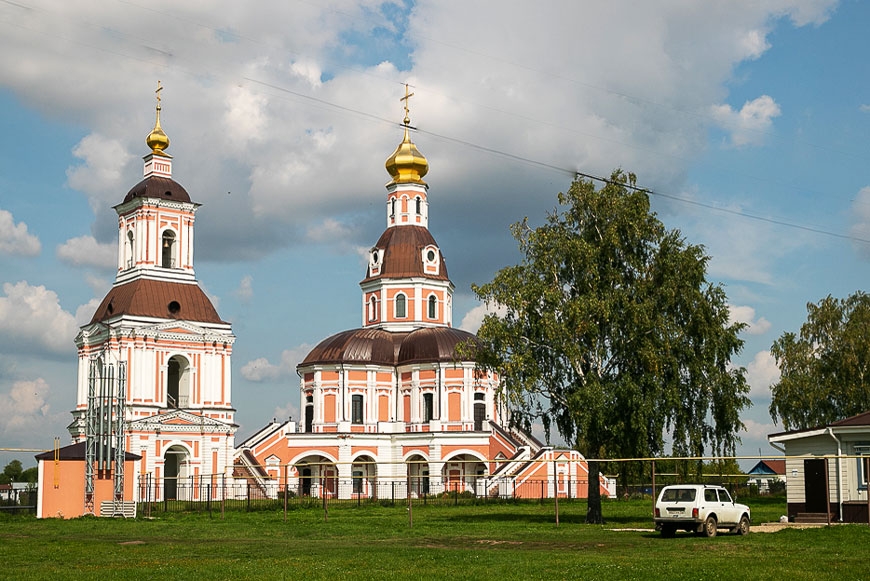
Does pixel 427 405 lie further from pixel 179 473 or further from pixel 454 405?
pixel 179 473

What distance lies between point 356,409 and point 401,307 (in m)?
7.92

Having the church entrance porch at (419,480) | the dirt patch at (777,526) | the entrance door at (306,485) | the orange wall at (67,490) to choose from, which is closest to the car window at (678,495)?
the dirt patch at (777,526)

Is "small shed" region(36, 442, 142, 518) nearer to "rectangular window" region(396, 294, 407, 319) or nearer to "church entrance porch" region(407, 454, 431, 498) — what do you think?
"church entrance porch" region(407, 454, 431, 498)

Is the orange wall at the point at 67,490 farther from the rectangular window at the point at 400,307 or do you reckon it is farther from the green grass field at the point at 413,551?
the rectangular window at the point at 400,307

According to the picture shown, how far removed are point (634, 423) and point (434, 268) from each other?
42.1m

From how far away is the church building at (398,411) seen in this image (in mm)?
67625

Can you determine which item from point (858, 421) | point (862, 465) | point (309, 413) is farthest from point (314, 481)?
point (862, 465)

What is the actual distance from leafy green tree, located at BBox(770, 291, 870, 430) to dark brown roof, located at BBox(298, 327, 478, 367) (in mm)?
20350

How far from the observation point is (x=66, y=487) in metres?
42.5

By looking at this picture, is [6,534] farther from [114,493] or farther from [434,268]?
[434,268]

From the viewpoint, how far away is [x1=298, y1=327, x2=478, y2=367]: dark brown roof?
70.4 metres

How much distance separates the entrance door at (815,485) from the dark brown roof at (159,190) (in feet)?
133

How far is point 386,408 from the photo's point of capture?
71.6 m

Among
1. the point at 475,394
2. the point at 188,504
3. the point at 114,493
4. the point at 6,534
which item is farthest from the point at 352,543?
the point at 475,394
